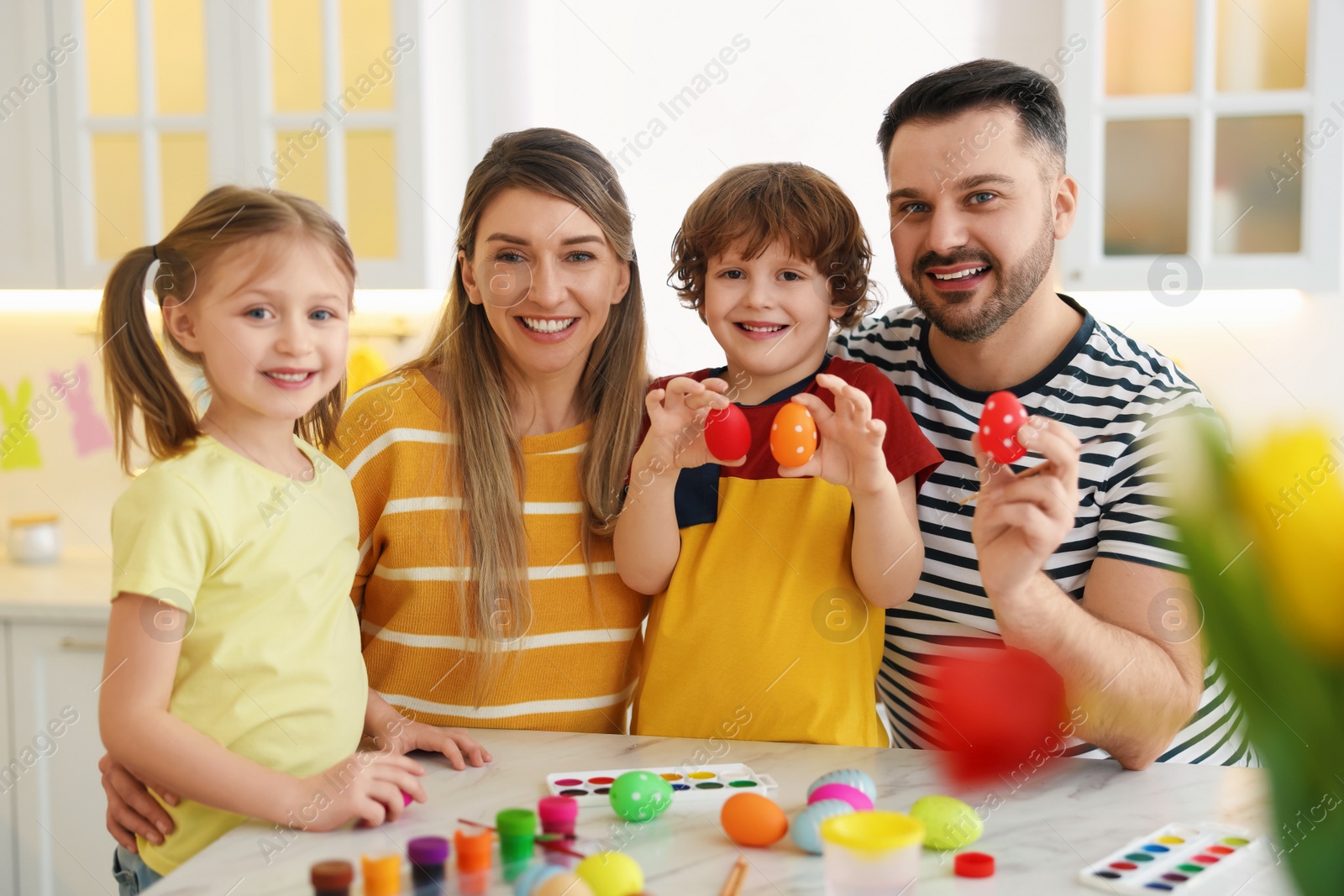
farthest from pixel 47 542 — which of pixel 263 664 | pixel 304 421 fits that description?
pixel 263 664

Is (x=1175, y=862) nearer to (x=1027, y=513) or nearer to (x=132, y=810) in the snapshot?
(x=1027, y=513)

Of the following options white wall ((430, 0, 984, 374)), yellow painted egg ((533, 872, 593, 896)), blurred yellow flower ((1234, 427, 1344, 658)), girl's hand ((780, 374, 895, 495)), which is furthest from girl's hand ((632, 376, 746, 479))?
white wall ((430, 0, 984, 374))

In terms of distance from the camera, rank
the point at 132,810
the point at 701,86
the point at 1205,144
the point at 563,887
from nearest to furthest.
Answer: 1. the point at 563,887
2. the point at 132,810
3. the point at 1205,144
4. the point at 701,86

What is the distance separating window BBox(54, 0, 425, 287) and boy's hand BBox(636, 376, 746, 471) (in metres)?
1.36

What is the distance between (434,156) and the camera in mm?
2590

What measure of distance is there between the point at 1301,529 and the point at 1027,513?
32.2 inches

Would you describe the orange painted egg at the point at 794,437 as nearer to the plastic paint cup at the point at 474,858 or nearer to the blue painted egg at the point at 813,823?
the blue painted egg at the point at 813,823

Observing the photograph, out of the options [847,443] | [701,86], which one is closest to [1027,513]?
[847,443]

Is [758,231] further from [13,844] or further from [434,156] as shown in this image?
[13,844]

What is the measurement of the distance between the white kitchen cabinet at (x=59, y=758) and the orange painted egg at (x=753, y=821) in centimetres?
194

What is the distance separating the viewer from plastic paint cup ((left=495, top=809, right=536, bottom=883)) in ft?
3.18

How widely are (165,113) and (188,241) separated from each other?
185cm

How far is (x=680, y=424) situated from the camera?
4.61 ft

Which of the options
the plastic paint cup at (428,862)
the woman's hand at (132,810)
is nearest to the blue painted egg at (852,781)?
the plastic paint cup at (428,862)
